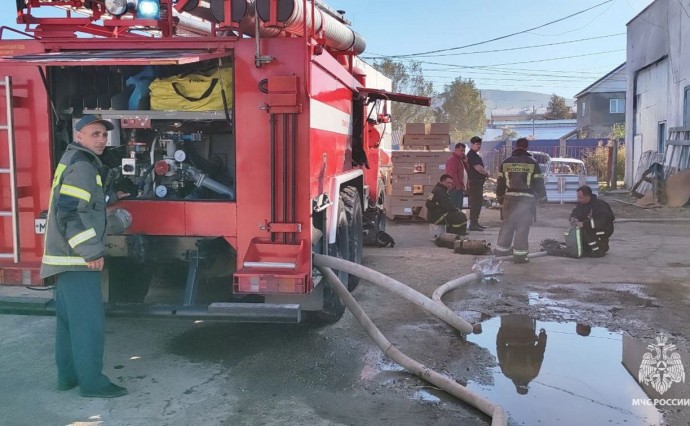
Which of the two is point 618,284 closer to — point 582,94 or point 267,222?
point 267,222

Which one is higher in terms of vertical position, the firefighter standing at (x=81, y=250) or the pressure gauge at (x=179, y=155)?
the pressure gauge at (x=179, y=155)

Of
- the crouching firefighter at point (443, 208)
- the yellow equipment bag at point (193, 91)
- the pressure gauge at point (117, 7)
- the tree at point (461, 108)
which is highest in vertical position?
the tree at point (461, 108)

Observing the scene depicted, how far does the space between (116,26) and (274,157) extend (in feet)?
8.49

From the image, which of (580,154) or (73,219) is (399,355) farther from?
(580,154)

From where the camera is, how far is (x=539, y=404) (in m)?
4.18

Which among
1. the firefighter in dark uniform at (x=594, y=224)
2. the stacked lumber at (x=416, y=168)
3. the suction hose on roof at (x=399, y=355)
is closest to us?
the suction hose on roof at (x=399, y=355)

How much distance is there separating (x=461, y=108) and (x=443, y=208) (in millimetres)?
42825

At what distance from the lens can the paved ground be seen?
3988mm

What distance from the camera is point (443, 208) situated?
10.7 metres

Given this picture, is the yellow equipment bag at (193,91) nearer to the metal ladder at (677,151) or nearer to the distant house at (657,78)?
the metal ladder at (677,151)

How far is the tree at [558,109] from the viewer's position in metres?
71.3

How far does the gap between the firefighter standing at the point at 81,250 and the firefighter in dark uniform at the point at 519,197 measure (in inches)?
241

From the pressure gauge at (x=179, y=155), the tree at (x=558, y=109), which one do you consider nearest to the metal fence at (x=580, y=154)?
the pressure gauge at (x=179, y=155)

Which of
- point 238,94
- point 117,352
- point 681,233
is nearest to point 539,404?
point 238,94
